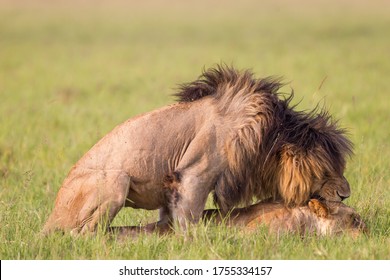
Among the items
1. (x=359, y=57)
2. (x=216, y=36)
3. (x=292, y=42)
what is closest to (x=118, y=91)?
(x=359, y=57)

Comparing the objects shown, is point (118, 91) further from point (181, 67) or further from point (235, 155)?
point (235, 155)

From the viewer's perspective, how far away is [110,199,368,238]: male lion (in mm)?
5852

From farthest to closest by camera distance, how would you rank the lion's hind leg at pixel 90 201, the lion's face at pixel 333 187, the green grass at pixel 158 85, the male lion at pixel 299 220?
the lion's face at pixel 333 187, the male lion at pixel 299 220, the lion's hind leg at pixel 90 201, the green grass at pixel 158 85

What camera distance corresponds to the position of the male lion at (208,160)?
19.0 feet

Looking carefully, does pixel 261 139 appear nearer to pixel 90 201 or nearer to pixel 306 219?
pixel 306 219

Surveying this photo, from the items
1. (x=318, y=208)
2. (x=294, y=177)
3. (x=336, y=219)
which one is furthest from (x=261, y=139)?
(x=336, y=219)

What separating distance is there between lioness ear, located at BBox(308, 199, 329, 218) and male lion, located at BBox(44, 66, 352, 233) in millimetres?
99

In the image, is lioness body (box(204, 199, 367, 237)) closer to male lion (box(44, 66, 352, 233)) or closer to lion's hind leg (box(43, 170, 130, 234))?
male lion (box(44, 66, 352, 233))

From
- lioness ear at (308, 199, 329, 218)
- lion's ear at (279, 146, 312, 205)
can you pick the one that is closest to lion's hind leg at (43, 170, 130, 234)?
lion's ear at (279, 146, 312, 205)

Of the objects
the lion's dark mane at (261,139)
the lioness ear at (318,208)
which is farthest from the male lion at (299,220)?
the lion's dark mane at (261,139)

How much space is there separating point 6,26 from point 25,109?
15880 millimetres

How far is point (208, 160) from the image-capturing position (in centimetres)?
581

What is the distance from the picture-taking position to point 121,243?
5602 millimetres

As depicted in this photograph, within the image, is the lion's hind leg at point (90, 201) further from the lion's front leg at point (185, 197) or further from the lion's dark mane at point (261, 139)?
the lion's dark mane at point (261, 139)
